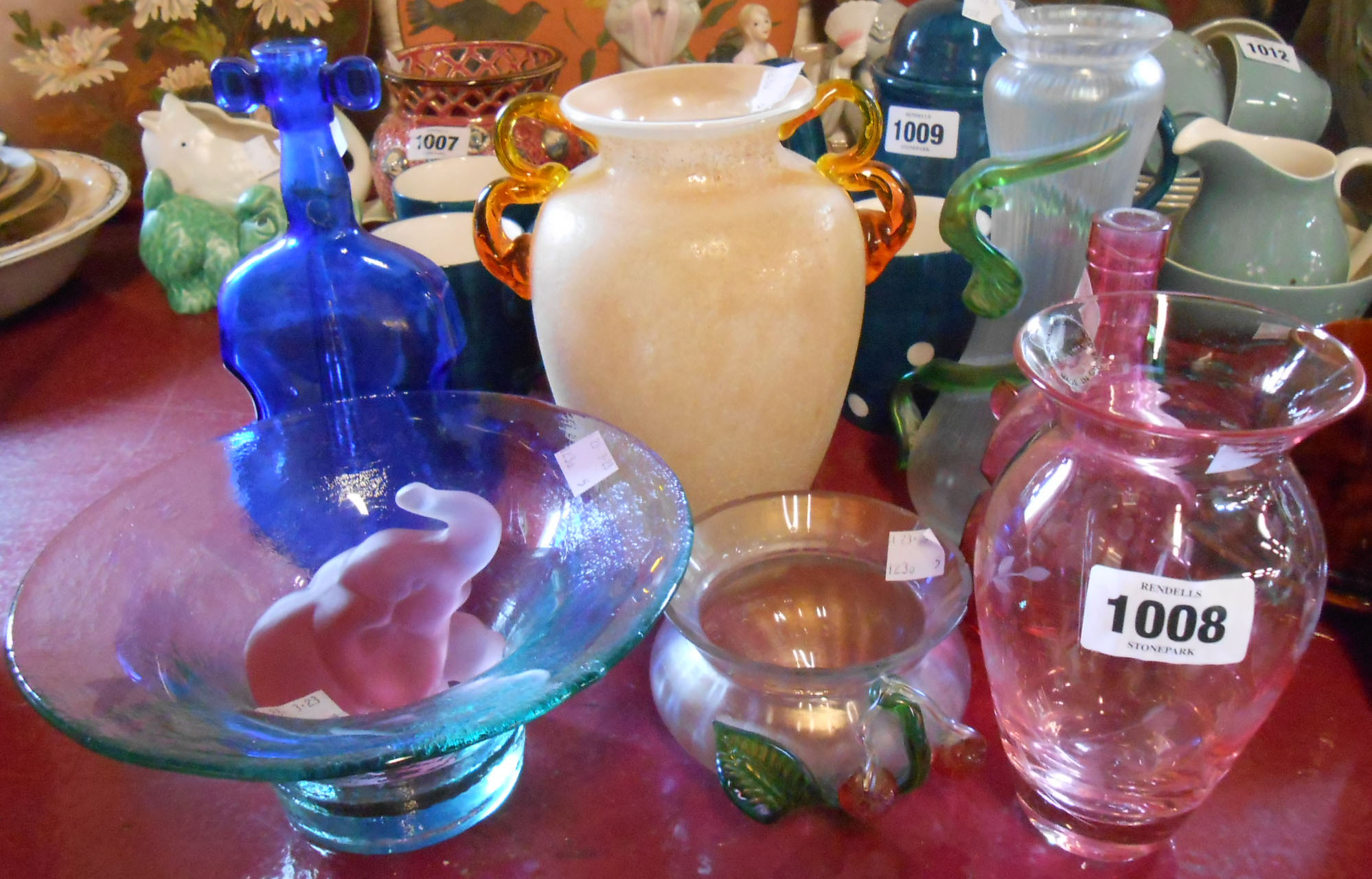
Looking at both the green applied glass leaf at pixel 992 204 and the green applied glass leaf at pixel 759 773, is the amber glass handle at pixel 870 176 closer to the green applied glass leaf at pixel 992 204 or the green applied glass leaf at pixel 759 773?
the green applied glass leaf at pixel 992 204

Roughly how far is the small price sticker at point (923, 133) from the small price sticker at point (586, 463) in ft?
1.41

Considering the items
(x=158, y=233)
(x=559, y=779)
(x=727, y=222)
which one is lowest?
(x=559, y=779)

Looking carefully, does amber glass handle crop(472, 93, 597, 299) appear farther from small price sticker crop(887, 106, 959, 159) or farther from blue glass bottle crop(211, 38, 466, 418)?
small price sticker crop(887, 106, 959, 159)

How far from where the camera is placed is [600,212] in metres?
0.51

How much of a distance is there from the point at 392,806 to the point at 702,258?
0.30 meters

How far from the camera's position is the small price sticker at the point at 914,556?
48 centimetres

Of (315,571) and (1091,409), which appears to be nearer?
(1091,409)

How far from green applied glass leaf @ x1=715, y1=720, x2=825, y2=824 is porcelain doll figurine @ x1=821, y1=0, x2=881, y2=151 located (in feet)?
2.36

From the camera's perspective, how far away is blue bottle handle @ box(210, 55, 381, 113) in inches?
19.9

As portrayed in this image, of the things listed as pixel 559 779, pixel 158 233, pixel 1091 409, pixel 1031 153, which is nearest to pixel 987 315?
pixel 1031 153

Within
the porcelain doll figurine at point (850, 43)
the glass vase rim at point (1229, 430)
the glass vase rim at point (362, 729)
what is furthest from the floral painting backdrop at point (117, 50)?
the glass vase rim at point (1229, 430)

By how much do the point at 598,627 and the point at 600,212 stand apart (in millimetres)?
226

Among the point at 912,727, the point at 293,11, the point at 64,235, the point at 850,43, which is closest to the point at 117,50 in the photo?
the point at 293,11

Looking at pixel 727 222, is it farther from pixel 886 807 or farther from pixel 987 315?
pixel 886 807
